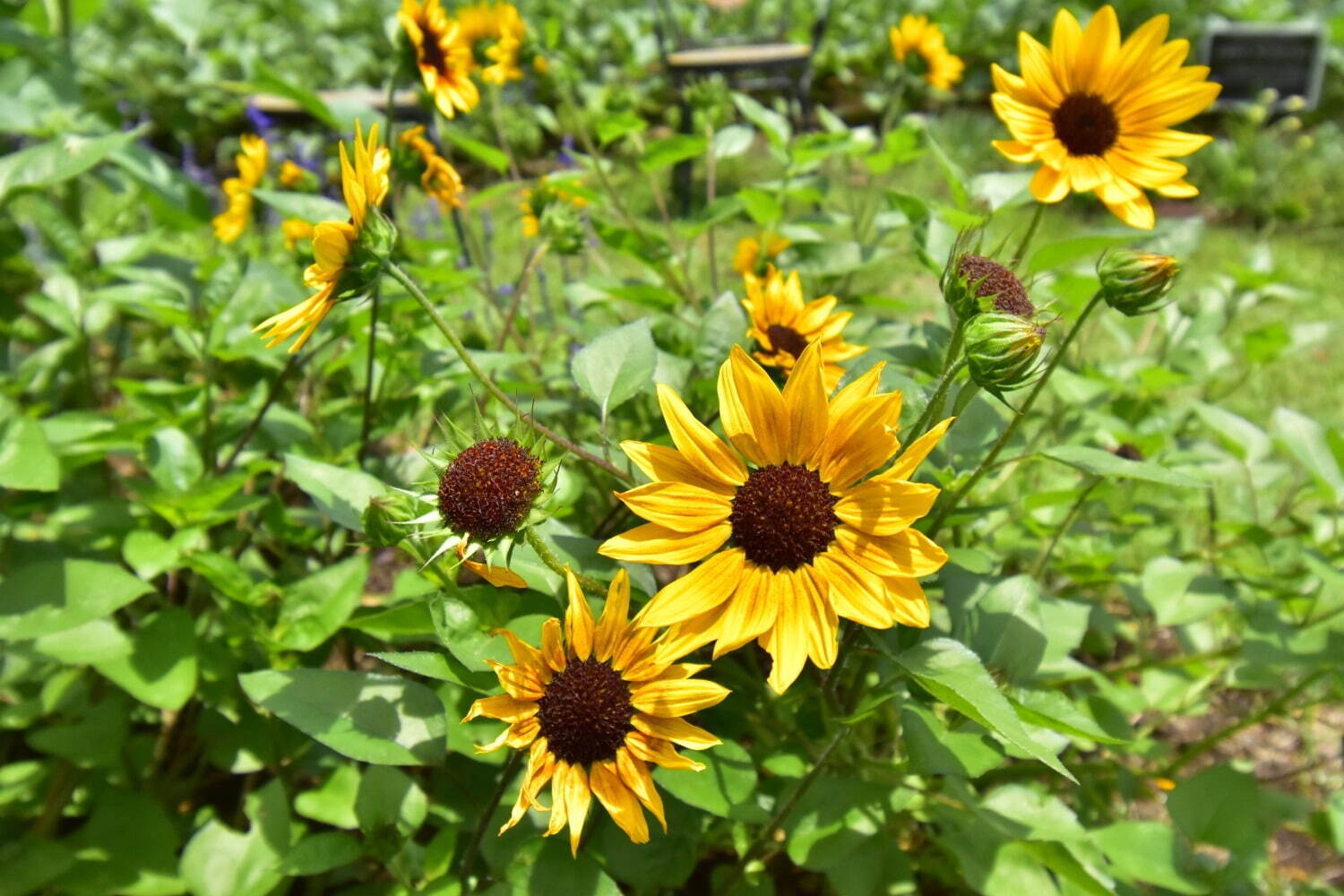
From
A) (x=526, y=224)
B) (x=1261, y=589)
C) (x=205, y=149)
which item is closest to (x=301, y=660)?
(x=526, y=224)

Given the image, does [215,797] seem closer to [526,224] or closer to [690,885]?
[690,885]

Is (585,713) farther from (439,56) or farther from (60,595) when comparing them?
(439,56)

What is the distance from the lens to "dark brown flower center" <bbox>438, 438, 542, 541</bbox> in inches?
31.3

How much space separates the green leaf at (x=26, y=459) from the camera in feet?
3.31

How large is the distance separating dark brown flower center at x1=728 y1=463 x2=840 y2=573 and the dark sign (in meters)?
5.07

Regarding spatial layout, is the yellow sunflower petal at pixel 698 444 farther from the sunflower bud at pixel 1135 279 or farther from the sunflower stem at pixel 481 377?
the sunflower bud at pixel 1135 279

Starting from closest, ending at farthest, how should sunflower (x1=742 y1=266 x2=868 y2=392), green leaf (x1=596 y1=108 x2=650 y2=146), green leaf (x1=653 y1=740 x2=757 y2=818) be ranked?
green leaf (x1=653 y1=740 x2=757 y2=818), sunflower (x1=742 y1=266 x2=868 y2=392), green leaf (x1=596 y1=108 x2=650 y2=146)

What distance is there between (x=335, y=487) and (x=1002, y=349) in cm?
68

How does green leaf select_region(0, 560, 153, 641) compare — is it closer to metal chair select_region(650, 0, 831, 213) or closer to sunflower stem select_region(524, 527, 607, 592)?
sunflower stem select_region(524, 527, 607, 592)

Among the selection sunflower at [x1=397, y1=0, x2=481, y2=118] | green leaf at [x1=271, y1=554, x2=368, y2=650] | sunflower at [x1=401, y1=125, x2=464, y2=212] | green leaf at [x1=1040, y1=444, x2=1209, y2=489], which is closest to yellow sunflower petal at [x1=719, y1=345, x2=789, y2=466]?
green leaf at [x1=1040, y1=444, x2=1209, y2=489]

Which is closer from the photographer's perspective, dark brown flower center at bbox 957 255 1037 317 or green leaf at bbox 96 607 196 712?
dark brown flower center at bbox 957 255 1037 317

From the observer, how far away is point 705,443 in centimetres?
81

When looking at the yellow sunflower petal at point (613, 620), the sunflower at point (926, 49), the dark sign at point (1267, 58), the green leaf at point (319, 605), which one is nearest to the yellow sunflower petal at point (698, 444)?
the yellow sunflower petal at point (613, 620)

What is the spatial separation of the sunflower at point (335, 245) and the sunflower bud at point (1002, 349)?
548 mm
